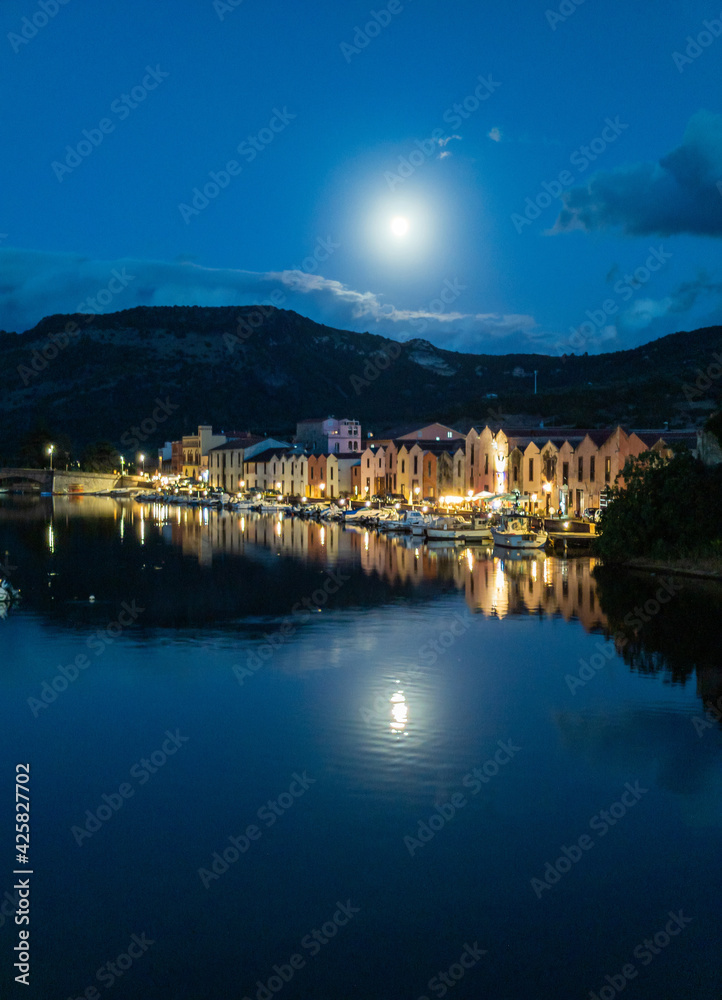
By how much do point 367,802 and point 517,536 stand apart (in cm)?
4586

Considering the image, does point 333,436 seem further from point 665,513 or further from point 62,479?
point 665,513

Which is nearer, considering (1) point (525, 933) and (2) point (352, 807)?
(1) point (525, 933)

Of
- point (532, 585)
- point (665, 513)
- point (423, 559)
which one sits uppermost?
point (665, 513)

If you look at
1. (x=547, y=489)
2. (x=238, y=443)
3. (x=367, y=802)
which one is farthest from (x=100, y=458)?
(x=367, y=802)

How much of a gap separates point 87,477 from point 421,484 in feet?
250

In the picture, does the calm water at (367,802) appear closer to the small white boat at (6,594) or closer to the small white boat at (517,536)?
the small white boat at (6,594)

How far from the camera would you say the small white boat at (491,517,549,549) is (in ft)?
205

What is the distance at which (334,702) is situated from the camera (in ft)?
82.4

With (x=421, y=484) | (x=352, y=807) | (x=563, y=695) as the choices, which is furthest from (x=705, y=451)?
(x=421, y=484)

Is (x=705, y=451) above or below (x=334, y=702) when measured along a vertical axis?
above

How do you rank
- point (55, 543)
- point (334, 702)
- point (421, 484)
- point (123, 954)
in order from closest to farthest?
1. point (123, 954)
2. point (334, 702)
3. point (55, 543)
4. point (421, 484)

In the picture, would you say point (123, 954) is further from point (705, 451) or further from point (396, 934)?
point (705, 451)

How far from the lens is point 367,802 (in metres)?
18.1

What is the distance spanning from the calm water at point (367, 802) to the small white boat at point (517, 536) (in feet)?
77.0
